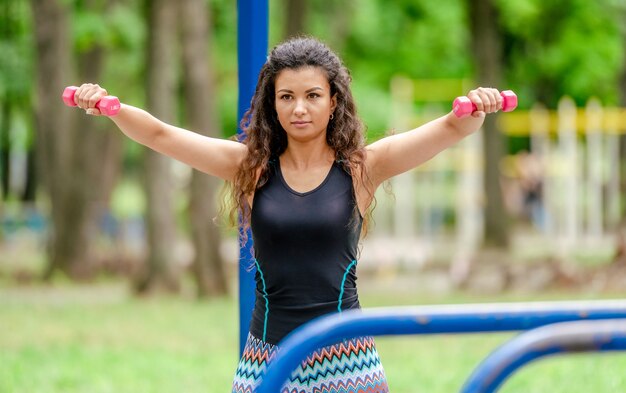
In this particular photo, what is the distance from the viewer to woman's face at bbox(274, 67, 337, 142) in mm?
3490

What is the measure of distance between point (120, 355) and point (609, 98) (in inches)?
910

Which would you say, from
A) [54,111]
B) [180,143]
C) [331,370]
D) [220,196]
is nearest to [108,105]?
[180,143]

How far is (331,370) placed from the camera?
11.2 feet

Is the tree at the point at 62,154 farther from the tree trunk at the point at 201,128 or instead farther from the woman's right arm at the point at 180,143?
the woman's right arm at the point at 180,143

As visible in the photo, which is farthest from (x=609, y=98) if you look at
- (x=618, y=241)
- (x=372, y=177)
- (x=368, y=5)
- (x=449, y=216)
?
(x=372, y=177)

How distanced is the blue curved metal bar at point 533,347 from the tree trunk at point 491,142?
52.3 ft

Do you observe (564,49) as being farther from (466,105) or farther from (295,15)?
(466,105)

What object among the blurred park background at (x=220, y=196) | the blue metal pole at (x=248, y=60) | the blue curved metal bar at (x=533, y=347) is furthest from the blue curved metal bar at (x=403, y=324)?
the blue metal pole at (x=248, y=60)

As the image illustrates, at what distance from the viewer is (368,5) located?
25.8 m

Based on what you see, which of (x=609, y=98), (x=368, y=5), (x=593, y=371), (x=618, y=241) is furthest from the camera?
(x=609, y=98)

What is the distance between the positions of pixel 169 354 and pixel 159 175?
5.98 metres

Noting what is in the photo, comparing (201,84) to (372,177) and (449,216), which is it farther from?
(449,216)

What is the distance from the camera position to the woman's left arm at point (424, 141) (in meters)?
3.41

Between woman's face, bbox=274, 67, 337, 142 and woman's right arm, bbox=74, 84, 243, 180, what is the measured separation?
21cm
